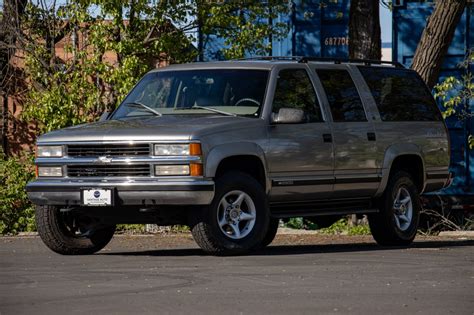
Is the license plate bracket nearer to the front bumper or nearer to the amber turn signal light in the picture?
the front bumper

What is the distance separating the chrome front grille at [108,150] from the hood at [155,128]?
0.07 metres

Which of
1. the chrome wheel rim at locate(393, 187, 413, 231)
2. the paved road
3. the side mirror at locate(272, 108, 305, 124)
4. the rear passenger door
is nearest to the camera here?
the paved road

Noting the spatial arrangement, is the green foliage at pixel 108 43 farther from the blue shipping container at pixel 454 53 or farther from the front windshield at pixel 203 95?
the front windshield at pixel 203 95

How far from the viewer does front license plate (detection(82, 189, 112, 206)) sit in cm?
1217

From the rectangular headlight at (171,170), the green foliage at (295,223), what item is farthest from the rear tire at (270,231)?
the green foliage at (295,223)

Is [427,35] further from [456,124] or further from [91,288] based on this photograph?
[91,288]

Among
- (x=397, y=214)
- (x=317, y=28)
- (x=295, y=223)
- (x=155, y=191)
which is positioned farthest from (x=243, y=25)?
(x=155, y=191)

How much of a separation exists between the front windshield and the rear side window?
1.79 m

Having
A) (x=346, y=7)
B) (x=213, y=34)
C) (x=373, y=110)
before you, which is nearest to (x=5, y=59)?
(x=213, y=34)

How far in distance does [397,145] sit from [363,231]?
3.14 m

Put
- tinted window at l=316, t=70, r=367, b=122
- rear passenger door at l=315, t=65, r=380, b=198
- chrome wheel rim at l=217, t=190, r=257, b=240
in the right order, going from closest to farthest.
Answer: chrome wheel rim at l=217, t=190, r=257, b=240
rear passenger door at l=315, t=65, r=380, b=198
tinted window at l=316, t=70, r=367, b=122

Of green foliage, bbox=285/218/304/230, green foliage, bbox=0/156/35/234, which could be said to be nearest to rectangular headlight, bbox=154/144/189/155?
green foliage, bbox=285/218/304/230

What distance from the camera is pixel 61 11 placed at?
20.2m

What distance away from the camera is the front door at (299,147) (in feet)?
42.8
